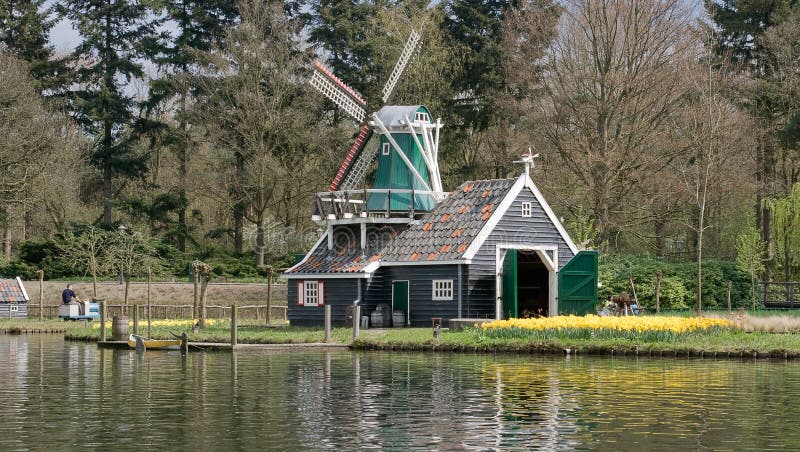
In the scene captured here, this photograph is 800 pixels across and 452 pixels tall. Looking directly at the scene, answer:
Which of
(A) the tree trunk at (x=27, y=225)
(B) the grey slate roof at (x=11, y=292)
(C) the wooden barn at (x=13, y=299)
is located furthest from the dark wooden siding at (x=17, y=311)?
(A) the tree trunk at (x=27, y=225)

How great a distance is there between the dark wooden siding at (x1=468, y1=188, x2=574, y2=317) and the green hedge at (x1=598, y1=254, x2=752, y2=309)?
6.80 meters

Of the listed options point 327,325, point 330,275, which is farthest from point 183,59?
point 327,325

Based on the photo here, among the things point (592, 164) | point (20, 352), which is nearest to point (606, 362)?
point (20, 352)

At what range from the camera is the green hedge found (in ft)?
166

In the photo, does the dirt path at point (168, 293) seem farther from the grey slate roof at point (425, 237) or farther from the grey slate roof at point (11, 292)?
the grey slate roof at point (425, 237)

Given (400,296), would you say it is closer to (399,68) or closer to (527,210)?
(527,210)

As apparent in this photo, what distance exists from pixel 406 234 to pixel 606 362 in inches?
644

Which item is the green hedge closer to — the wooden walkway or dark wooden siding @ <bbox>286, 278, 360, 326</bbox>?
dark wooden siding @ <bbox>286, 278, 360, 326</bbox>

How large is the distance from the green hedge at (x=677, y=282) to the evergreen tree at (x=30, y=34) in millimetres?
34322

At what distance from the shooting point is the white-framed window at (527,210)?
1732 inches

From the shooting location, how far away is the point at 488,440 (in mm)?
17516

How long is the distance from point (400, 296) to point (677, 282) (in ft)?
41.5

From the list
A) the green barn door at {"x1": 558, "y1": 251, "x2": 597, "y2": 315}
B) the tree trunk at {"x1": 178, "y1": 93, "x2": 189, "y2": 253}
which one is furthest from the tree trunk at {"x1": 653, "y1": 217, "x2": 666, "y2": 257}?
the tree trunk at {"x1": 178, "y1": 93, "x2": 189, "y2": 253}

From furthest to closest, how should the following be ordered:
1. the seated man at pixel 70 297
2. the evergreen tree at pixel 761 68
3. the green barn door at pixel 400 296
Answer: the evergreen tree at pixel 761 68
the seated man at pixel 70 297
the green barn door at pixel 400 296
